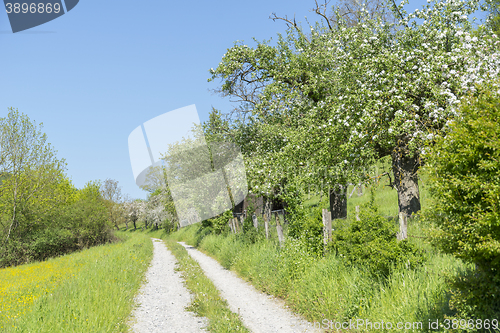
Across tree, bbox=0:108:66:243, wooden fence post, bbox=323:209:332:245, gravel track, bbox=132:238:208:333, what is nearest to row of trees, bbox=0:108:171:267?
tree, bbox=0:108:66:243

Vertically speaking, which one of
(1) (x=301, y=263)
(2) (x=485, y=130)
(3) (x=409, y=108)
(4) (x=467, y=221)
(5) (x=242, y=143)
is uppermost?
(5) (x=242, y=143)

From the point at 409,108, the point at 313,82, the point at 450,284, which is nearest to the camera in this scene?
the point at 450,284

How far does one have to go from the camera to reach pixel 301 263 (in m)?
8.83

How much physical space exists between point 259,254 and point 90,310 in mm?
6103

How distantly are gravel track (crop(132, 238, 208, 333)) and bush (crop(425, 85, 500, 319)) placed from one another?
5138mm

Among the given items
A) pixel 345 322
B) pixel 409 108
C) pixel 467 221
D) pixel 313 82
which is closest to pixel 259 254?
pixel 345 322

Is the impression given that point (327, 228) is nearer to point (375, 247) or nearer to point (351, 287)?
point (375, 247)

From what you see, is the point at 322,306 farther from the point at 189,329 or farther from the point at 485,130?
the point at 485,130

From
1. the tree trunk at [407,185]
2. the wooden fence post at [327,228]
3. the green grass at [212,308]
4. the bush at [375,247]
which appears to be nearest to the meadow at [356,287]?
the bush at [375,247]

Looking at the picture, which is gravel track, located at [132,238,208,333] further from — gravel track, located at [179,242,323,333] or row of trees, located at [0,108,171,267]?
row of trees, located at [0,108,171,267]

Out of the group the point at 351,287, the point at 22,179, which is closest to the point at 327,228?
the point at 351,287

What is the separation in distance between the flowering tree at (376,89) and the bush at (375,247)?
87.1 inches

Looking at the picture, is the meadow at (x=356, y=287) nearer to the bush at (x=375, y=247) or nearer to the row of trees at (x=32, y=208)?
the bush at (x=375, y=247)

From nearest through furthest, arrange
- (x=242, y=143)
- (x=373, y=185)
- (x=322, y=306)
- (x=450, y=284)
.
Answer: (x=450, y=284) → (x=322, y=306) → (x=373, y=185) → (x=242, y=143)
